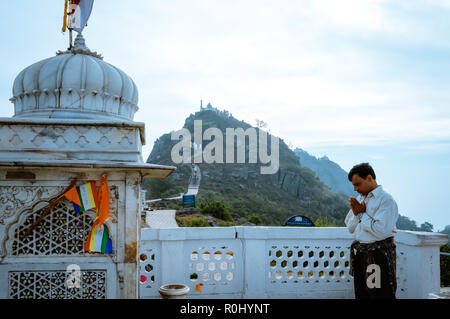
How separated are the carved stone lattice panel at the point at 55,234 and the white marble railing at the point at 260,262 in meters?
1.44

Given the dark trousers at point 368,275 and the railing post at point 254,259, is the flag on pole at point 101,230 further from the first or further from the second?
the dark trousers at point 368,275

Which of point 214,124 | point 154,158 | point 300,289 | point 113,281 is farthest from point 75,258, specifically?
point 214,124

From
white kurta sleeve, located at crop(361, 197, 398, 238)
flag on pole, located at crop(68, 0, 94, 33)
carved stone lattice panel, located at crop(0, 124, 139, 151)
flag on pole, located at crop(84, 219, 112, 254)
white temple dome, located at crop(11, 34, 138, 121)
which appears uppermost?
flag on pole, located at crop(68, 0, 94, 33)

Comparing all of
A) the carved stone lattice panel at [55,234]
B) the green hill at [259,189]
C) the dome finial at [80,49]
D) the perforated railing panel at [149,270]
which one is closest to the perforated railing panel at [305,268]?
the perforated railing panel at [149,270]

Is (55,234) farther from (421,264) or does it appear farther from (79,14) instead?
(421,264)

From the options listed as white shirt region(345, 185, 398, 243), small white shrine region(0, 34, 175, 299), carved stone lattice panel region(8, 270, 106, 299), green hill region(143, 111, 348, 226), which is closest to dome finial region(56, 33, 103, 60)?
small white shrine region(0, 34, 175, 299)

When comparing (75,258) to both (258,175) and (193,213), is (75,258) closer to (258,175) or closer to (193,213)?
(193,213)

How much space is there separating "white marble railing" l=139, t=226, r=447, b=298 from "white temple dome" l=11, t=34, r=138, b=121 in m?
1.91

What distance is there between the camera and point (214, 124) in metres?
76.8

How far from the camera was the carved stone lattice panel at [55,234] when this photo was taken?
3.65 meters

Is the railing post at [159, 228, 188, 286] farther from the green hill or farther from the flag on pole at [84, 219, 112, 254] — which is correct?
the green hill

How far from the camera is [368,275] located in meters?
3.62

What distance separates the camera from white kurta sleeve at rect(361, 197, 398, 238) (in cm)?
341
